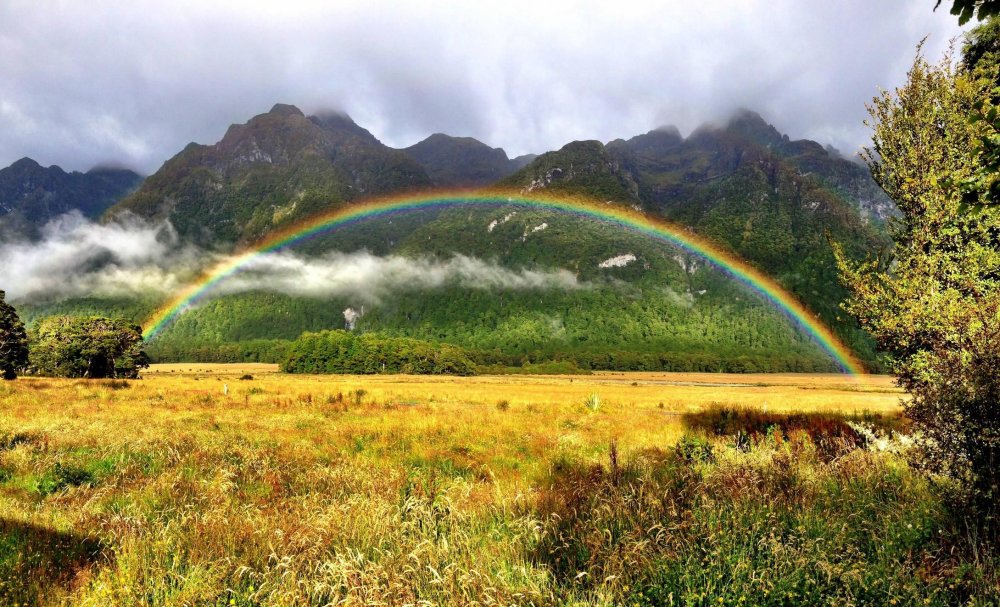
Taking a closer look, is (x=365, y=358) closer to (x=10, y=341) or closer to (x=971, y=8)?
(x=10, y=341)

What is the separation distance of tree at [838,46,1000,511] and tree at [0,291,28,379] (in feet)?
243

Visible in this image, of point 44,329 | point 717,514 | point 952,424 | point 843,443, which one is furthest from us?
point 44,329

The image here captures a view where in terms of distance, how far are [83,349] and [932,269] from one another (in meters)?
84.8

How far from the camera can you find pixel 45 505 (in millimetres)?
6309

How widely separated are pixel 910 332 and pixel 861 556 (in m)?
9.52

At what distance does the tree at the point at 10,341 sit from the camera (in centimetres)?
5122

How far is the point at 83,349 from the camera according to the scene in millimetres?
61688

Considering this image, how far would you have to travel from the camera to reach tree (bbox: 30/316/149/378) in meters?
61.8

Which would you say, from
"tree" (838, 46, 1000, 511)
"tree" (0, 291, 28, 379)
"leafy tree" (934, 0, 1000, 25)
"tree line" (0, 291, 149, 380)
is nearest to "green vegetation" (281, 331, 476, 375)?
"tree line" (0, 291, 149, 380)

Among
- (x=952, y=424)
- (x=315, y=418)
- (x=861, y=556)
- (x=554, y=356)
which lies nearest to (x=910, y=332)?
(x=952, y=424)

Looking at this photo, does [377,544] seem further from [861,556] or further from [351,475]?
[861,556]

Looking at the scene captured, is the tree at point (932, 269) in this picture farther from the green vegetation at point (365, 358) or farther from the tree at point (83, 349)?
the green vegetation at point (365, 358)

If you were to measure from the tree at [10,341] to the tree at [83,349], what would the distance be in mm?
5685

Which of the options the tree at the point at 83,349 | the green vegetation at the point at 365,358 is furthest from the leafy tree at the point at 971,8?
the green vegetation at the point at 365,358
